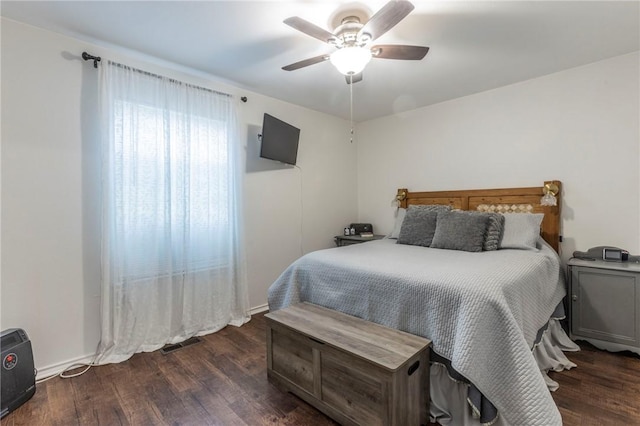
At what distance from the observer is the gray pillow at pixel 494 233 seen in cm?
262

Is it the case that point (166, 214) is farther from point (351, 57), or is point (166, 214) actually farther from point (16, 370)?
point (351, 57)

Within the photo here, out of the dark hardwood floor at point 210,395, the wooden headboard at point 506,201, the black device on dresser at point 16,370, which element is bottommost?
the dark hardwood floor at point 210,395

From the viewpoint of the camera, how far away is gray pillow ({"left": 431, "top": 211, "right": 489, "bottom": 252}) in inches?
103

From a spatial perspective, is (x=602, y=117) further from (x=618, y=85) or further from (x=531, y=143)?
(x=531, y=143)

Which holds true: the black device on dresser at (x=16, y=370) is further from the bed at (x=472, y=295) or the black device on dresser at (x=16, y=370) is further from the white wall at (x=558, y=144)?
the white wall at (x=558, y=144)

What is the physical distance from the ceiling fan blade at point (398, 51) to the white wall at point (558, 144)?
1810 mm

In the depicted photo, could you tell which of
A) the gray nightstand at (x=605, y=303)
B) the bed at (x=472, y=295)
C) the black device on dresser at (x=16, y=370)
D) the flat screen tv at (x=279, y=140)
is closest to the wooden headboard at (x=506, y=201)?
the bed at (x=472, y=295)

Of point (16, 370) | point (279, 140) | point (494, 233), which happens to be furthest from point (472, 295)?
point (16, 370)

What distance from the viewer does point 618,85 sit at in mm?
2574

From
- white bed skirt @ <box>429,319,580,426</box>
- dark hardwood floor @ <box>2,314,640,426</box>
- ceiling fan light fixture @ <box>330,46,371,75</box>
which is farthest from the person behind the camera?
ceiling fan light fixture @ <box>330,46,371,75</box>

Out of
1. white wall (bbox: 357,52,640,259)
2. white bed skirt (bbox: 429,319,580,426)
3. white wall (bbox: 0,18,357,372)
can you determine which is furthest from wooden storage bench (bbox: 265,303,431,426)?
white wall (bbox: 357,52,640,259)

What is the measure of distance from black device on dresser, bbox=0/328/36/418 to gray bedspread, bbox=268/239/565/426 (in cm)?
157

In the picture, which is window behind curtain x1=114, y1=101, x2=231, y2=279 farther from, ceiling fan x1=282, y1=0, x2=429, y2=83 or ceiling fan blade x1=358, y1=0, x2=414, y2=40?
ceiling fan blade x1=358, y1=0, x2=414, y2=40

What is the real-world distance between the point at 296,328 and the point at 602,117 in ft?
10.5
